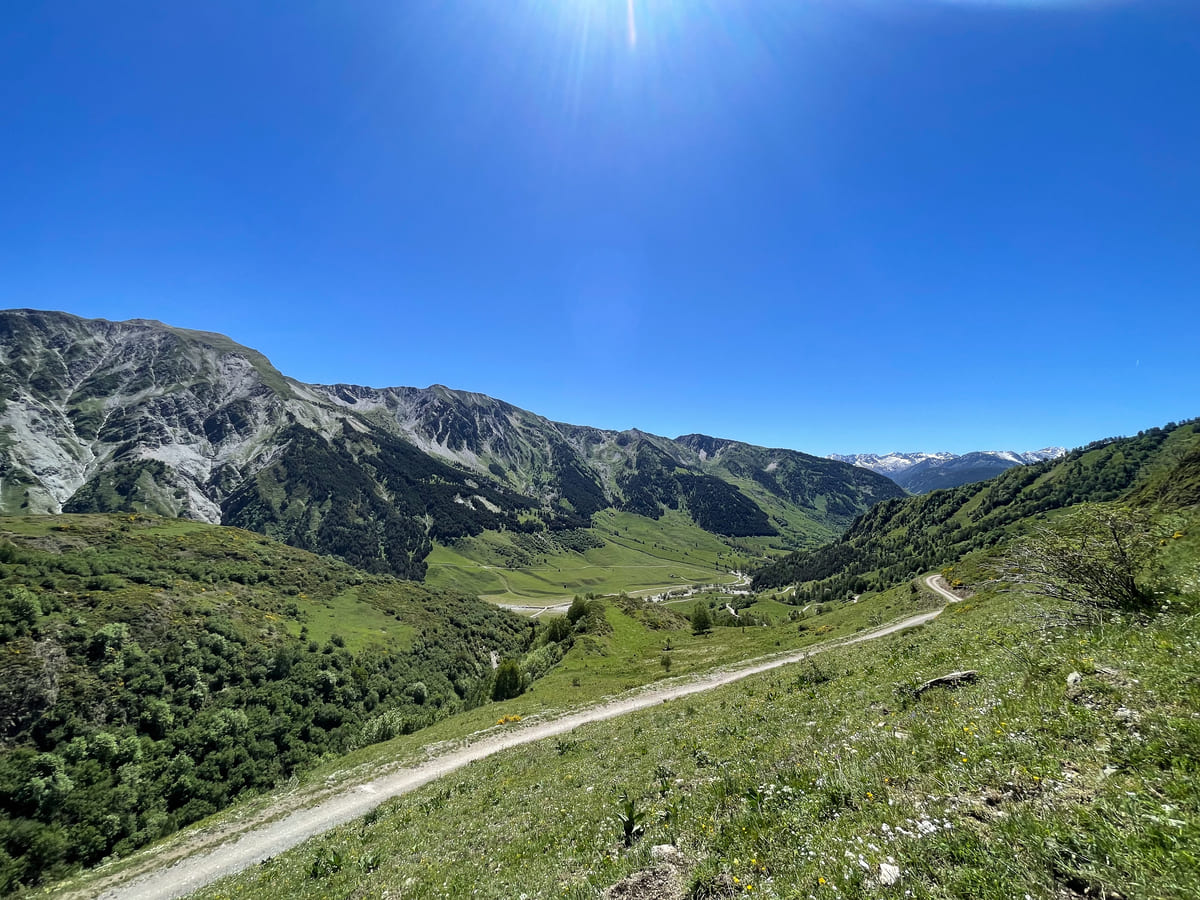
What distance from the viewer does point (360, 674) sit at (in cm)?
11044

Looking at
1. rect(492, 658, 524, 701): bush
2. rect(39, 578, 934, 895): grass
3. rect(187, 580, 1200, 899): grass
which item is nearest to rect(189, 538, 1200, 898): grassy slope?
rect(187, 580, 1200, 899): grass

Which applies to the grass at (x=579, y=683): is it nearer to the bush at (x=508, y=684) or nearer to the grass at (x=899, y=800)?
the bush at (x=508, y=684)

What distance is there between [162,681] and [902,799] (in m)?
123

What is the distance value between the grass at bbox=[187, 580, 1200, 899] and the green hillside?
6844 centimetres

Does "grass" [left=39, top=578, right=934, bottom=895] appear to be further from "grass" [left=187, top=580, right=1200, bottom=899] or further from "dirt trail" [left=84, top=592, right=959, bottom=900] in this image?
"grass" [left=187, top=580, right=1200, bottom=899]

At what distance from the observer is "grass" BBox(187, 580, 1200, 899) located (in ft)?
19.2

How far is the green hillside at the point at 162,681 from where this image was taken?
60781mm

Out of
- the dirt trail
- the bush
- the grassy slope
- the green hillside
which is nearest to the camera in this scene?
the grassy slope

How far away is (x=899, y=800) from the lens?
325 inches

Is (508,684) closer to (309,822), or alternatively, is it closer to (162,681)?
(309,822)

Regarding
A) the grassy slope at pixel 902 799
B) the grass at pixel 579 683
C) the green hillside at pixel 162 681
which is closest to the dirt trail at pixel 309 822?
the grass at pixel 579 683

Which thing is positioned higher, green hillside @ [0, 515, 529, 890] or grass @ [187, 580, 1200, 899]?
grass @ [187, 580, 1200, 899]

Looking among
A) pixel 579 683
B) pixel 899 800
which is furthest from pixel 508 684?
pixel 899 800

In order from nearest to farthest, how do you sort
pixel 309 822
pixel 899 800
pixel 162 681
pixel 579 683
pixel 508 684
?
1. pixel 899 800
2. pixel 309 822
3. pixel 579 683
4. pixel 508 684
5. pixel 162 681
